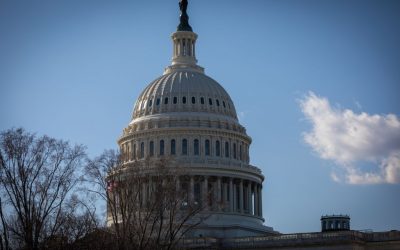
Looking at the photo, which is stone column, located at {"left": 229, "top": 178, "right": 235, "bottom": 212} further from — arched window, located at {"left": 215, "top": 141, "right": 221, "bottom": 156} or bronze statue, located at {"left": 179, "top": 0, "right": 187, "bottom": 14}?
bronze statue, located at {"left": 179, "top": 0, "right": 187, "bottom": 14}

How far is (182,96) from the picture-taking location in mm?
155000

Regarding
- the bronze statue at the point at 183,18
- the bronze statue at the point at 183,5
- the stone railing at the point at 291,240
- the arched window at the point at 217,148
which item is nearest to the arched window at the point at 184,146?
the arched window at the point at 217,148

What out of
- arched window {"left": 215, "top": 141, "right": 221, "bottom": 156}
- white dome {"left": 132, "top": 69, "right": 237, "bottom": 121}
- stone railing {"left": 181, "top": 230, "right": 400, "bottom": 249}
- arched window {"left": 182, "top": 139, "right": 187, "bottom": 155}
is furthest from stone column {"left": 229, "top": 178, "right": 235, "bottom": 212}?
stone railing {"left": 181, "top": 230, "right": 400, "bottom": 249}

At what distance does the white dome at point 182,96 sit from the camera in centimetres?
15500

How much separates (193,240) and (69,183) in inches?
1805

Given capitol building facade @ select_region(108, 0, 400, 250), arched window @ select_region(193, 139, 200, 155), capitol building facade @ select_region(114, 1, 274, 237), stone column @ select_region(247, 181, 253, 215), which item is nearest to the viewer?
capitol building facade @ select_region(108, 0, 400, 250)

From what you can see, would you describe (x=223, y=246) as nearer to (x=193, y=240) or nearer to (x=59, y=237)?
(x=193, y=240)

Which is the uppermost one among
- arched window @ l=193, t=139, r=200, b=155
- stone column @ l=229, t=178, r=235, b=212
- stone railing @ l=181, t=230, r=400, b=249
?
arched window @ l=193, t=139, r=200, b=155

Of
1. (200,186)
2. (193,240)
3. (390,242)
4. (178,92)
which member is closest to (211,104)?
(178,92)

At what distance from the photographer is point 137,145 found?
153750 millimetres

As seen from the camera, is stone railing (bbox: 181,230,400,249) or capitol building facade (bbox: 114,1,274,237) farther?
capitol building facade (bbox: 114,1,274,237)

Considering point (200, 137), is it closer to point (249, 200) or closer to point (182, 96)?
point (182, 96)

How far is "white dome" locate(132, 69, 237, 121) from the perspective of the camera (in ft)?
509

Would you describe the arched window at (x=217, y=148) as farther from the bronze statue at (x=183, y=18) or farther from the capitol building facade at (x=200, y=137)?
the bronze statue at (x=183, y=18)
